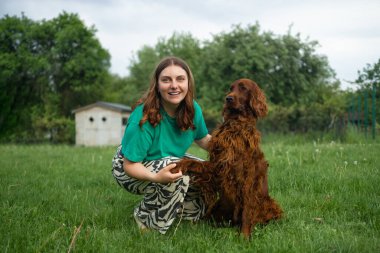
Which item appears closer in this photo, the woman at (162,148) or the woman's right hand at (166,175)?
the woman's right hand at (166,175)

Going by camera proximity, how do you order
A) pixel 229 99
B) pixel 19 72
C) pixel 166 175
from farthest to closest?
pixel 19 72 → pixel 229 99 → pixel 166 175

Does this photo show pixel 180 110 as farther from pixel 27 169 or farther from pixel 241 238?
pixel 27 169

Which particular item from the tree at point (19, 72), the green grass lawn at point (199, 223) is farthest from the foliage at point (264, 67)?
the green grass lawn at point (199, 223)

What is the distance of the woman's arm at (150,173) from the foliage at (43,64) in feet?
83.3

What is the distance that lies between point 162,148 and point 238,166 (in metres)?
0.73

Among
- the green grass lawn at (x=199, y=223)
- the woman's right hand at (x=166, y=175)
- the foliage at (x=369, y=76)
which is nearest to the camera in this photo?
the green grass lawn at (x=199, y=223)

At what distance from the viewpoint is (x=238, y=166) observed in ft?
9.02

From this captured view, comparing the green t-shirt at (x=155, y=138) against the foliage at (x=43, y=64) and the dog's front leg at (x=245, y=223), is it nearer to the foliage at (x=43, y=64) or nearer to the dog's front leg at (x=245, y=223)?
the dog's front leg at (x=245, y=223)

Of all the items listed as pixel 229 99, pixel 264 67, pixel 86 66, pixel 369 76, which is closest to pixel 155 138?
pixel 229 99

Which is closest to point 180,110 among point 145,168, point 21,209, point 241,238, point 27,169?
point 145,168

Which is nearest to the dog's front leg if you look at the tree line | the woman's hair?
the woman's hair

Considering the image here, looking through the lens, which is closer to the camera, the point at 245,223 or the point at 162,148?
the point at 245,223

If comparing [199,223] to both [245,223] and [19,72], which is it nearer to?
[245,223]

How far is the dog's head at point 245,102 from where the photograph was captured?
2881 millimetres
